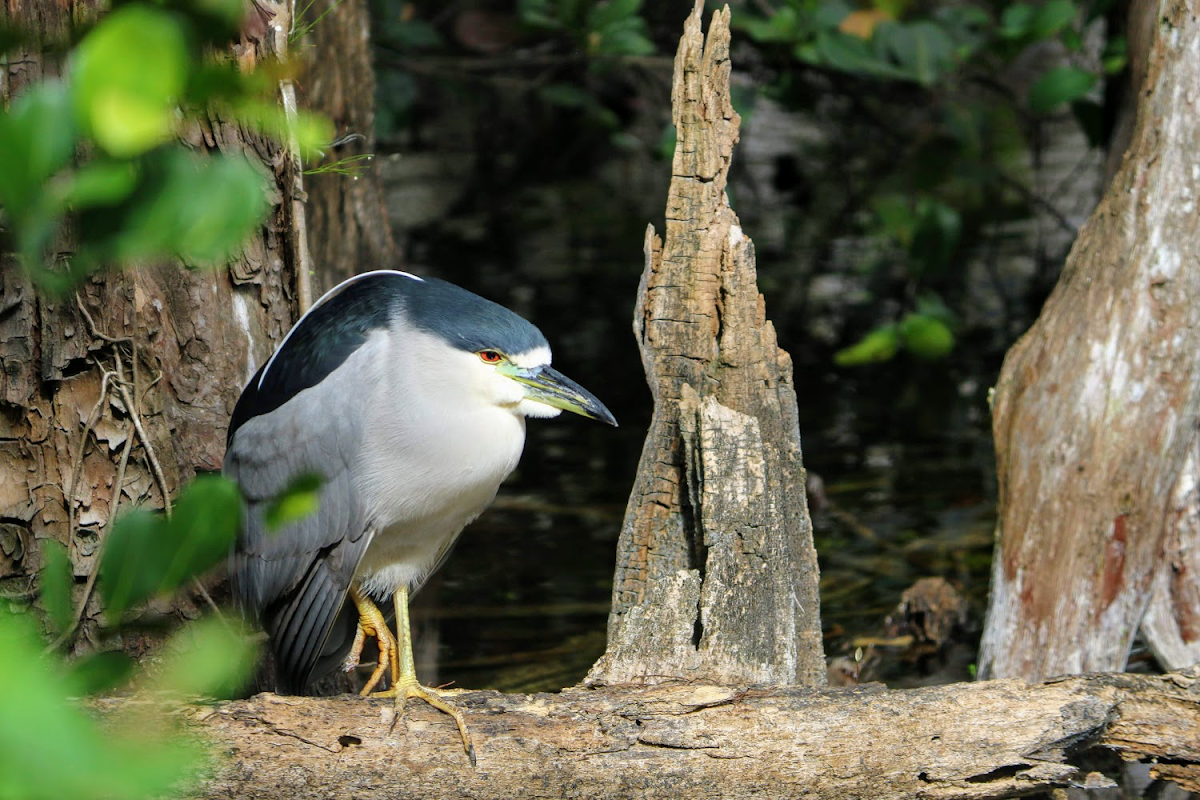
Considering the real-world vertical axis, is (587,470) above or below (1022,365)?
below

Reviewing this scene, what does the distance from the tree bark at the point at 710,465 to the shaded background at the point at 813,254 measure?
35.8 inches

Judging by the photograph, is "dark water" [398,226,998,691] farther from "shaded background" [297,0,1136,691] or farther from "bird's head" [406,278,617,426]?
"bird's head" [406,278,617,426]

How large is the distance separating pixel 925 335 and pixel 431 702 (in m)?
3.80

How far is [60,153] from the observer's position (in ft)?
2.04

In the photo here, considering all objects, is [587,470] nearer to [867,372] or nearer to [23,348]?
[867,372]

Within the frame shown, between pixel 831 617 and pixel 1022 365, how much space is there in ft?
4.88

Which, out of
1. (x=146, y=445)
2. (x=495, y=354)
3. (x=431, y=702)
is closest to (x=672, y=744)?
(x=431, y=702)

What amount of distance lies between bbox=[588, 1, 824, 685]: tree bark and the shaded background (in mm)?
909

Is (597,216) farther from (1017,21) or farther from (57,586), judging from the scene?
(57,586)

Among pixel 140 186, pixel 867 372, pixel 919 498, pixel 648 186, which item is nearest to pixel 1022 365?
pixel 919 498

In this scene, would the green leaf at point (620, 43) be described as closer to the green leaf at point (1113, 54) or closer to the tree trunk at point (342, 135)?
the tree trunk at point (342, 135)

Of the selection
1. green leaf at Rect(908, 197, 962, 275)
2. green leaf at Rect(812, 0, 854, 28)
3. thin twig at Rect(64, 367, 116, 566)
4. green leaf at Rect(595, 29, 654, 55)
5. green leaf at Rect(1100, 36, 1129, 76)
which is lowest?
thin twig at Rect(64, 367, 116, 566)

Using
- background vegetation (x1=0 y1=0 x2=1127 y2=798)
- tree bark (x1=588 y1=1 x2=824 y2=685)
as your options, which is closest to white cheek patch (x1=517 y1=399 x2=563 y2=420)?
tree bark (x1=588 y1=1 x2=824 y2=685)

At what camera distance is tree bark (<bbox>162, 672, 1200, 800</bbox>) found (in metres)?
2.37
